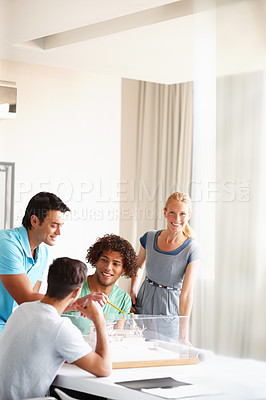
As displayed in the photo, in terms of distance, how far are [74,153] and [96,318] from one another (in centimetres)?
248

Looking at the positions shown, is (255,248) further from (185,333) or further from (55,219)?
(55,219)

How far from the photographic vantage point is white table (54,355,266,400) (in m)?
2.10

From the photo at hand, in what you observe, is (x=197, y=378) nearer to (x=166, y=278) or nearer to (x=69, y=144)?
(x=166, y=278)

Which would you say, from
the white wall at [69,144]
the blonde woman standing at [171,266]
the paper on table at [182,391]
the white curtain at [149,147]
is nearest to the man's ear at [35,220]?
the blonde woman standing at [171,266]

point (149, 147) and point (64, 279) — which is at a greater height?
point (149, 147)

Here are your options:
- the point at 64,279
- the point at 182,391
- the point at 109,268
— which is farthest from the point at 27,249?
the point at 182,391

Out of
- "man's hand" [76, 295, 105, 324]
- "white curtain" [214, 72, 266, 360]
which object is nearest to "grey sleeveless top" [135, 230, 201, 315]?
"man's hand" [76, 295, 105, 324]

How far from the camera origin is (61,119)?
15.9 feet

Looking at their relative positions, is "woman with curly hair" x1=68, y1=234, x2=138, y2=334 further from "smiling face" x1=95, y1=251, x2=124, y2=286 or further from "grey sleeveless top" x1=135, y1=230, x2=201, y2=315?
"grey sleeveless top" x1=135, y1=230, x2=201, y2=315

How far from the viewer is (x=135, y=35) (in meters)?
3.76

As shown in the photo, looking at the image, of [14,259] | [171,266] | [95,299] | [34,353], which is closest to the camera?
[34,353]

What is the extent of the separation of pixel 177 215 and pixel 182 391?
4.92 feet

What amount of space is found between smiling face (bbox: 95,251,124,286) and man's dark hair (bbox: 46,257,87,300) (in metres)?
0.87

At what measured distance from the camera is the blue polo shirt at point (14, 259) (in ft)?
9.57
